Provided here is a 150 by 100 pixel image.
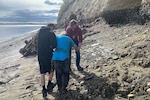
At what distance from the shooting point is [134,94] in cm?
863

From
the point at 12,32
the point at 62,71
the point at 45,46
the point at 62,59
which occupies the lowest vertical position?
the point at 12,32

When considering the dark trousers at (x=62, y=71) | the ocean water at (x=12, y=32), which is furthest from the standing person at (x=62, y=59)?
the ocean water at (x=12, y=32)

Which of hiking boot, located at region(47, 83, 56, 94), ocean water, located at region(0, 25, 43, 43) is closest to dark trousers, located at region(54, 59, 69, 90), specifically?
hiking boot, located at region(47, 83, 56, 94)

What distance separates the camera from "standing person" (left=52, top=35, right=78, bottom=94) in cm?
976

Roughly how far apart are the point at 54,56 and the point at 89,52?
4.66 m

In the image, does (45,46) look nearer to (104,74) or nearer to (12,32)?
(104,74)

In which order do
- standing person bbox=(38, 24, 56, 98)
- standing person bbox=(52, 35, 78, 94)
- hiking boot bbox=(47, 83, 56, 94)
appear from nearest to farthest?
standing person bbox=(52, 35, 78, 94), standing person bbox=(38, 24, 56, 98), hiking boot bbox=(47, 83, 56, 94)

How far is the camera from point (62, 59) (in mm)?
9773

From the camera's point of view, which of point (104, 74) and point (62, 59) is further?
point (104, 74)

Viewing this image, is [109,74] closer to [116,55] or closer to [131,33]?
[116,55]

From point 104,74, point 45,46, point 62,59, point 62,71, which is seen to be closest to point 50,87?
point 62,71

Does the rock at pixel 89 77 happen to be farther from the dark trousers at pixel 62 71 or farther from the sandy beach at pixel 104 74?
the dark trousers at pixel 62 71

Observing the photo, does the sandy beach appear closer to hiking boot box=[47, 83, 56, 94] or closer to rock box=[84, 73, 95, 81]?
rock box=[84, 73, 95, 81]

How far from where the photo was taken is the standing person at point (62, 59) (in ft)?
32.0
